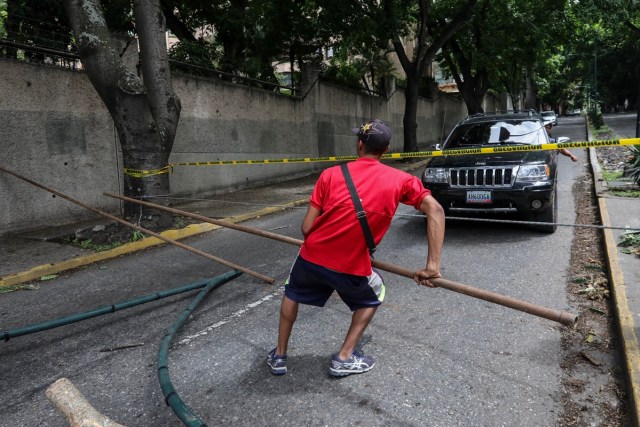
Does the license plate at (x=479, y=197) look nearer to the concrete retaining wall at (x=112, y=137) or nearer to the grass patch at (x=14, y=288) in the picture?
the grass patch at (x=14, y=288)

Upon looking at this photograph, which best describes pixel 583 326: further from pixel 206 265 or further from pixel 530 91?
pixel 530 91

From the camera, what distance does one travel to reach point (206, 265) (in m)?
6.32

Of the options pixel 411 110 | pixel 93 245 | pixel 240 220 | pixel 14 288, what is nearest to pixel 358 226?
pixel 14 288

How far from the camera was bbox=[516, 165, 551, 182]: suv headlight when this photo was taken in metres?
6.66

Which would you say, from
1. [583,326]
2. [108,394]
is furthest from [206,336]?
[583,326]

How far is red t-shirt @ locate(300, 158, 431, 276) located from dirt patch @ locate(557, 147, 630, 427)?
4.93 ft

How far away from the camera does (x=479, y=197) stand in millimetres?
6844

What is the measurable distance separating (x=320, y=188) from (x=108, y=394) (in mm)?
1963

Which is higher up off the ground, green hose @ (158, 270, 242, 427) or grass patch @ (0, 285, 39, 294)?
green hose @ (158, 270, 242, 427)

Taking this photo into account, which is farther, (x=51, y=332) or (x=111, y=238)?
(x=111, y=238)

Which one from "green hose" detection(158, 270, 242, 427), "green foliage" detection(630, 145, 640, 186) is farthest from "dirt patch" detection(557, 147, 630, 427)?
"green foliage" detection(630, 145, 640, 186)

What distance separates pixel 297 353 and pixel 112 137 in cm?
756

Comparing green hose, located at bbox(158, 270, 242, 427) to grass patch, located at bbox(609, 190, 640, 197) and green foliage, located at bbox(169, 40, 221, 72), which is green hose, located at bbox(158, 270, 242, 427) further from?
green foliage, located at bbox(169, 40, 221, 72)

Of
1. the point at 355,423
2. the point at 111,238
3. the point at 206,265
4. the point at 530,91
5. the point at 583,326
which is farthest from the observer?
the point at 530,91
